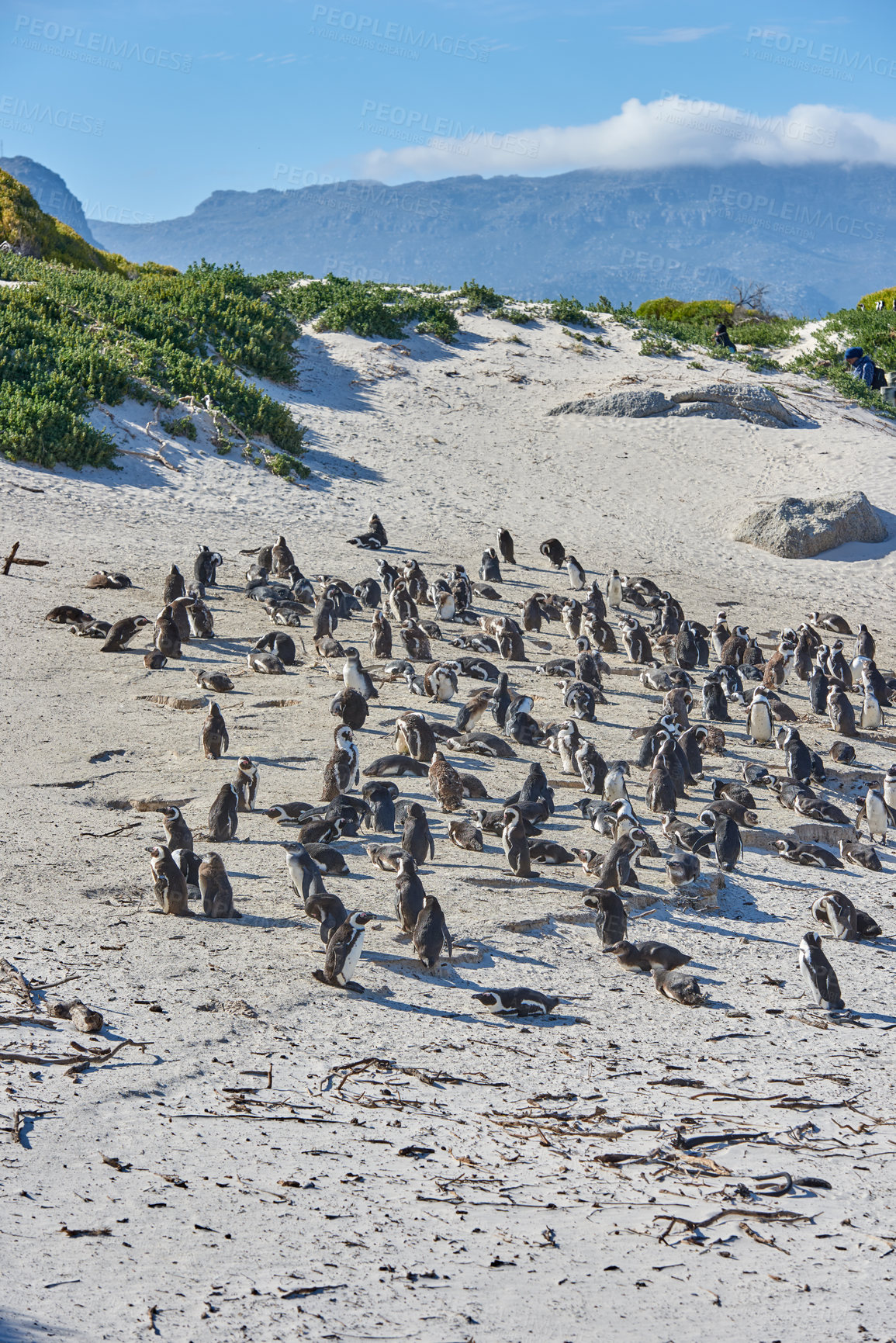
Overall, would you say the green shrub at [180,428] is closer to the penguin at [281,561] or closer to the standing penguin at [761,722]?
the penguin at [281,561]

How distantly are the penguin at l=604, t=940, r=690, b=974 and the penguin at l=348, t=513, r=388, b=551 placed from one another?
43.4 feet

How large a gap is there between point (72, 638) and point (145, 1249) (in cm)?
1006

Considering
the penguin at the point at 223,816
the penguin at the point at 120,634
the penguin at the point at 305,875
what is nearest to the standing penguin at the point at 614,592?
the penguin at the point at 120,634

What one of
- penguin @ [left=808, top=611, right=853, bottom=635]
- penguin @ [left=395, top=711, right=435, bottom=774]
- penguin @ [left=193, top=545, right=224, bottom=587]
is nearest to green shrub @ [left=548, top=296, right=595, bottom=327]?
penguin @ [left=808, top=611, right=853, bottom=635]

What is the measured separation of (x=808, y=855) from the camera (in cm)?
893

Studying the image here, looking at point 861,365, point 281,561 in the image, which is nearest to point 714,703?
point 281,561

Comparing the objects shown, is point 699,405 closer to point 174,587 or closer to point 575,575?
point 575,575

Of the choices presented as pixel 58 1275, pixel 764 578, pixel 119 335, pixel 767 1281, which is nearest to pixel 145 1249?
pixel 58 1275

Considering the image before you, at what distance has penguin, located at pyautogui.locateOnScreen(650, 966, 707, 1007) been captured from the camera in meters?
6.45

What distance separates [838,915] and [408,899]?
3000 mm

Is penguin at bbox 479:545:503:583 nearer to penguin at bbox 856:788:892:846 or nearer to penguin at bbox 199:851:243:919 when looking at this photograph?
penguin at bbox 856:788:892:846

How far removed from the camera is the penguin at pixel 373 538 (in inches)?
764

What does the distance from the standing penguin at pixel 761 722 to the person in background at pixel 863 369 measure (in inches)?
859

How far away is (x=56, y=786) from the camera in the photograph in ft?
29.4
